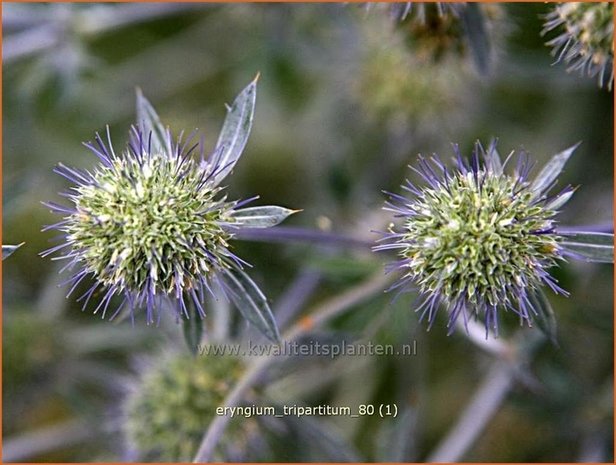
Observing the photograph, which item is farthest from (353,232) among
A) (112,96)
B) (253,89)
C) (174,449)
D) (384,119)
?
(112,96)

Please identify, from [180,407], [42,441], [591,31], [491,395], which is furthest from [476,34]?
[42,441]

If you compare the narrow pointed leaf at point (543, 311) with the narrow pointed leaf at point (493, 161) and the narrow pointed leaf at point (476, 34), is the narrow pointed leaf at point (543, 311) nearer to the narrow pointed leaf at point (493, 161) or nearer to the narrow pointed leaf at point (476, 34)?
the narrow pointed leaf at point (493, 161)

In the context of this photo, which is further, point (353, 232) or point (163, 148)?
point (353, 232)

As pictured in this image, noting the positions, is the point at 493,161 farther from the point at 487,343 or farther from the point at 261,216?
the point at 487,343

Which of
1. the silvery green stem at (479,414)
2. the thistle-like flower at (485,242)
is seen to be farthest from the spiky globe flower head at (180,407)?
the thistle-like flower at (485,242)

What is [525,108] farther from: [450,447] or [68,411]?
[68,411]

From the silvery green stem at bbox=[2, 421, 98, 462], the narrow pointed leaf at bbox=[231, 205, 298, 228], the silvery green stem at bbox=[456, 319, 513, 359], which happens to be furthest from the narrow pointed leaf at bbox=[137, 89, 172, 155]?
the silvery green stem at bbox=[2, 421, 98, 462]
